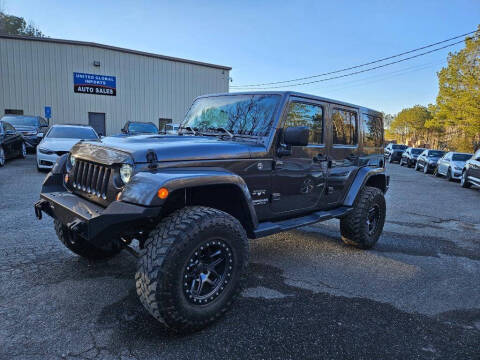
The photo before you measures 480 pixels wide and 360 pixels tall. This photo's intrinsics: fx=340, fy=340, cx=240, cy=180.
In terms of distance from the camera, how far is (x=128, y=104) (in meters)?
24.2

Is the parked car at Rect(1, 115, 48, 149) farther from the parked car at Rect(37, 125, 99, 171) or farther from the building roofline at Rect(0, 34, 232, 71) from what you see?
the building roofline at Rect(0, 34, 232, 71)

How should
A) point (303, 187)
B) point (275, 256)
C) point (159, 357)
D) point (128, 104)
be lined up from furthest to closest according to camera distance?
1. point (128, 104)
2. point (275, 256)
3. point (303, 187)
4. point (159, 357)

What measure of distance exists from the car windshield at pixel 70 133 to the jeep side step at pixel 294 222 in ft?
28.0

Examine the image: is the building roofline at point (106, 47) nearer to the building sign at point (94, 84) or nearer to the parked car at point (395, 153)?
the building sign at point (94, 84)

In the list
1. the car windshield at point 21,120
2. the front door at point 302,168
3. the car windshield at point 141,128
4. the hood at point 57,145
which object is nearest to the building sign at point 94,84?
the car windshield at point 21,120

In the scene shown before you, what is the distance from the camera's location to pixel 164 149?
104 inches

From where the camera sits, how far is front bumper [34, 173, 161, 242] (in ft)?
7.38

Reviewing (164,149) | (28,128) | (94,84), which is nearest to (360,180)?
(164,149)

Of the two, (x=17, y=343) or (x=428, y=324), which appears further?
(x=428, y=324)

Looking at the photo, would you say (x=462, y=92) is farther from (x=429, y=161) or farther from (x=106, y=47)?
(x=106, y=47)

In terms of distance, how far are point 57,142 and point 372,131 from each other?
8.57 metres

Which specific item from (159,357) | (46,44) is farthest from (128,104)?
(159,357)

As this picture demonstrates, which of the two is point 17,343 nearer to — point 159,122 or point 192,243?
point 192,243

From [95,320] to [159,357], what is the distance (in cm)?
73
